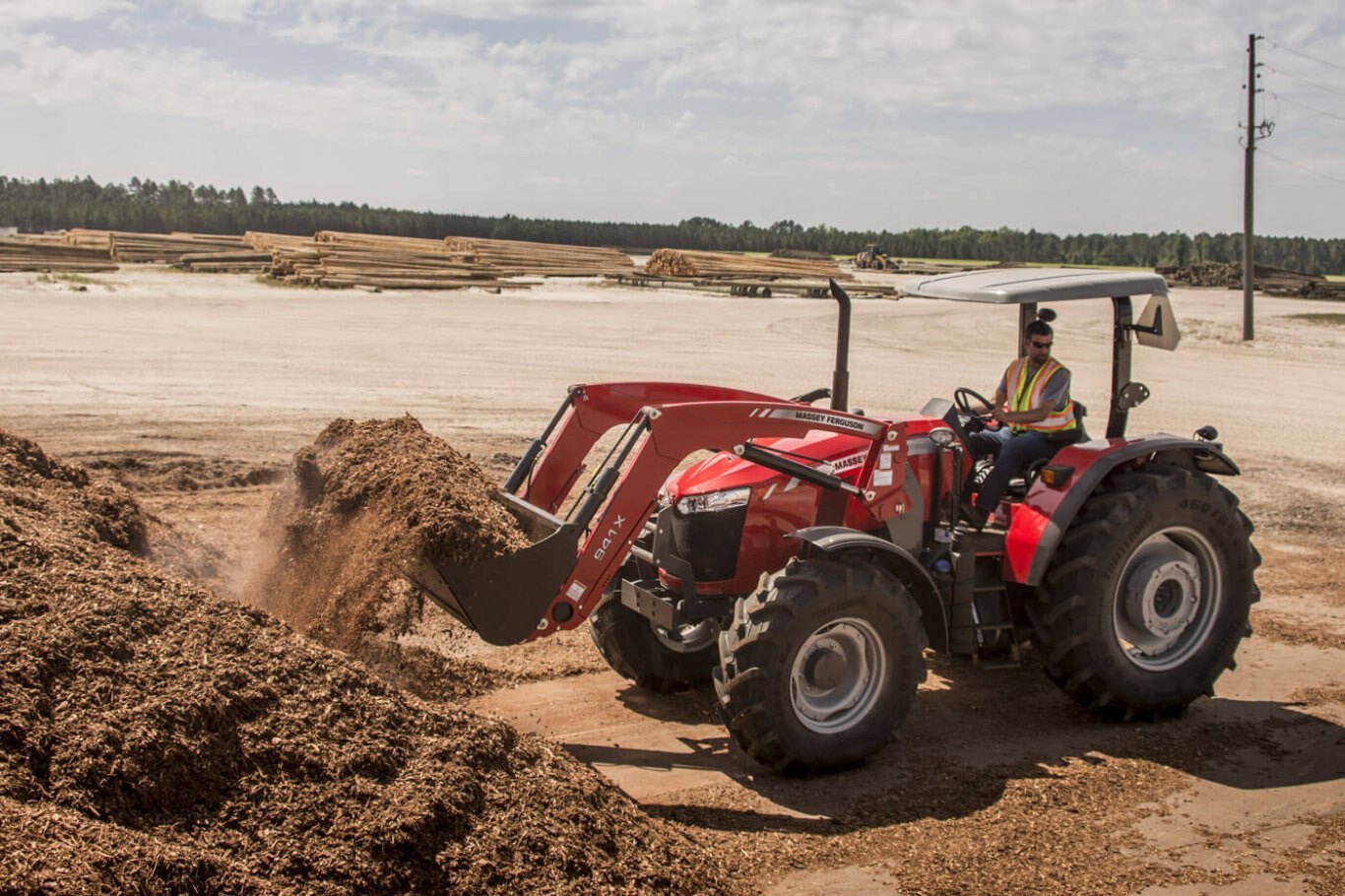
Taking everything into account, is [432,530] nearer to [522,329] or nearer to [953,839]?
[953,839]

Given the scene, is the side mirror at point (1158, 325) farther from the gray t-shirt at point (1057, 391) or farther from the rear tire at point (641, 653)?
the rear tire at point (641, 653)

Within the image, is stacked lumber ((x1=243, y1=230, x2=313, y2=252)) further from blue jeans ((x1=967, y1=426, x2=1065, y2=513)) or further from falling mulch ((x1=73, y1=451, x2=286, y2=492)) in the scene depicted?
blue jeans ((x1=967, y1=426, x2=1065, y2=513))

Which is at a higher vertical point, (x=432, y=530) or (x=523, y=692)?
(x=432, y=530)

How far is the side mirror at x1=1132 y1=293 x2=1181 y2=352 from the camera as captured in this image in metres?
6.55

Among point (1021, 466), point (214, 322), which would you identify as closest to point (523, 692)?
point (1021, 466)

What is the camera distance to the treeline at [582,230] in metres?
61.8

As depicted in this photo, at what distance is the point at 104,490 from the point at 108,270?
110 feet

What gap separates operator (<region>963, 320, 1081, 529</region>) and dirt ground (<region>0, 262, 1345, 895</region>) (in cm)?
121

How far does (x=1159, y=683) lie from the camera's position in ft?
21.9

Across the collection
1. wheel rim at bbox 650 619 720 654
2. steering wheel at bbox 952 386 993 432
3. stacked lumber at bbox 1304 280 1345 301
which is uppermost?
stacked lumber at bbox 1304 280 1345 301

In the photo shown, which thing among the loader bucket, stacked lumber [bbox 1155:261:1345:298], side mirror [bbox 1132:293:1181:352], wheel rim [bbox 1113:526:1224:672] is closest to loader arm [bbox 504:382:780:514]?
the loader bucket

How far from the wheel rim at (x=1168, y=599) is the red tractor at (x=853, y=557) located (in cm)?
1

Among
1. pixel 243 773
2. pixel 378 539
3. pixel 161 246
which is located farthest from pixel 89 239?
pixel 243 773

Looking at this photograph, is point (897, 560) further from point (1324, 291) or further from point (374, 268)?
point (1324, 291)
